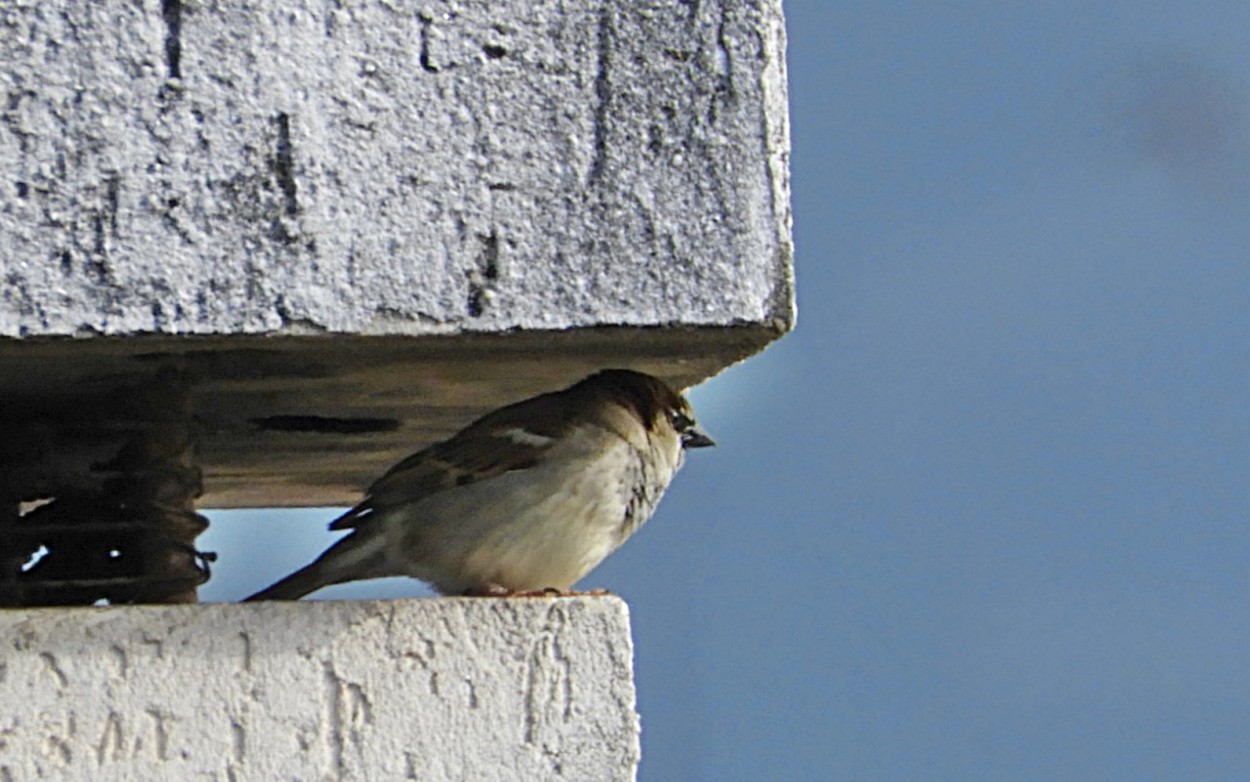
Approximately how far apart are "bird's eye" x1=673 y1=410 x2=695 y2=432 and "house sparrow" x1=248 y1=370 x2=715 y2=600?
0.19 feet

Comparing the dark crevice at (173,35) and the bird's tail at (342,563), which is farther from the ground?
the dark crevice at (173,35)

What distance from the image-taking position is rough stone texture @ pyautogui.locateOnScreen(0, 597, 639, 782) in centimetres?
172

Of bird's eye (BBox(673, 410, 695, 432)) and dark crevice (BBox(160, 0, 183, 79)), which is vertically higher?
dark crevice (BBox(160, 0, 183, 79))

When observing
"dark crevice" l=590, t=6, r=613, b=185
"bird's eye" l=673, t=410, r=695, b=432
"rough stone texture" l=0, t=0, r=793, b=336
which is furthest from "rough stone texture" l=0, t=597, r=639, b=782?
"bird's eye" l=673, t=410, r=695, b=432

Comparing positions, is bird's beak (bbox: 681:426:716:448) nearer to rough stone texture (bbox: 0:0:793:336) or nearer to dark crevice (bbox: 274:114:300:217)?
rough stone texture (bbox: 0:0:793:336)

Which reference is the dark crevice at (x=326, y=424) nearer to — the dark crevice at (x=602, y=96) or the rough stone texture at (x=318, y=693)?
the rough stone texture at (x=318, y=693)

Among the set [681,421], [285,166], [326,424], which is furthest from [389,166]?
[681,421]

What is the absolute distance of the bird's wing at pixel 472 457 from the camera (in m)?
2.37

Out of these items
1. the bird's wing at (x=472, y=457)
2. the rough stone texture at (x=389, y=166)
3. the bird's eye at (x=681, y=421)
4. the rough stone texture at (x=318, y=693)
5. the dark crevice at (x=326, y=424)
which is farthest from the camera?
the bird's eye at (x=681, y=421)

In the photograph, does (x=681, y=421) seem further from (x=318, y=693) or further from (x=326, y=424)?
(x=318, y=693)

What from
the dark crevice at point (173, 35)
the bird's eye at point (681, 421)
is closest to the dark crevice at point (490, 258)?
the dark crevice at point (173, 35)

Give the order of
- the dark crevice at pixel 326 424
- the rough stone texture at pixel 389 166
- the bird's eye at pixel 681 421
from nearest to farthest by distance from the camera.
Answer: the rough stone texture at pixel 389 166
the dark crevice at pixel 326 424
the bird's eye at pixel 681 421

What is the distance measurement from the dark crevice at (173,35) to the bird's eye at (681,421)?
105 cm

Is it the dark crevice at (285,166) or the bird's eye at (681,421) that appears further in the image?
the bird's eye at (681,421)
